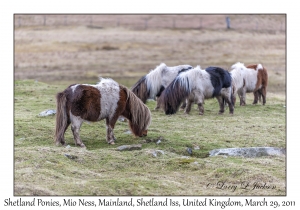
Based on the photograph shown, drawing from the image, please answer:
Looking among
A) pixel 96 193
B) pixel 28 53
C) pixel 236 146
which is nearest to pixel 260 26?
pixel 28 53

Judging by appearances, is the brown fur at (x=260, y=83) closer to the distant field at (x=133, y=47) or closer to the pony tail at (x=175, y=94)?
the pony tail at (x=175, y=94)

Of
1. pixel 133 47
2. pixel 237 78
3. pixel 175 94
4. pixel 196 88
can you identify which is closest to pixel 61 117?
pixel 175 94

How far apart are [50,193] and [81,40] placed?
3617 centimetres

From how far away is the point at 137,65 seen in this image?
36.7 meters

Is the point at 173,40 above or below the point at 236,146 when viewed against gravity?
above

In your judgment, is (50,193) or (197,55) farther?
(197,55)

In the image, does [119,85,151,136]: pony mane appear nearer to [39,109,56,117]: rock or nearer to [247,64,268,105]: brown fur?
[39,109,56,117]: rock

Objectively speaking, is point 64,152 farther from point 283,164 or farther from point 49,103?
point 49,103

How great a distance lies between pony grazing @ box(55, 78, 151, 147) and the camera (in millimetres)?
11977

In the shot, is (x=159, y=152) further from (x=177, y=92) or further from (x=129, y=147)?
(x=177, y=92)

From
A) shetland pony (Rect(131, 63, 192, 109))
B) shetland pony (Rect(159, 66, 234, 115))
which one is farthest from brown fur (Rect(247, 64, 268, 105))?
shetland pony (Rect(131, 63, 192, 109))

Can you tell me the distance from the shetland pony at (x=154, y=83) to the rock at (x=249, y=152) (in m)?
6.19

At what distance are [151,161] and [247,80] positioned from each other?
9983mm

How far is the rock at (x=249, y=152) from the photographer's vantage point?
11773 millimetres
